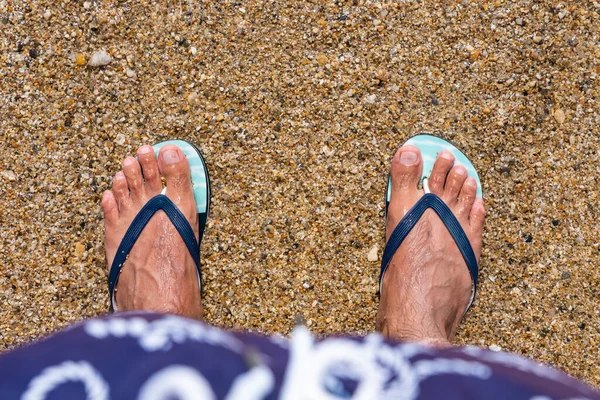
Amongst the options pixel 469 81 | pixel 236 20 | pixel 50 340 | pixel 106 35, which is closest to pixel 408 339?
pixel 469 81

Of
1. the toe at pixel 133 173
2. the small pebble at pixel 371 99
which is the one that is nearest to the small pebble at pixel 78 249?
the toe at pixel 133 173

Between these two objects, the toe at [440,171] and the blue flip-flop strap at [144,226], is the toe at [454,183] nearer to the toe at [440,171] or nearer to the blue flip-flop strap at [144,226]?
the toe at [440,171]

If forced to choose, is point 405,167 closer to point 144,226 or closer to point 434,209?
point 434,209

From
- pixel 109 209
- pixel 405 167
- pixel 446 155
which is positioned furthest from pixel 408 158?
pixel 109 209

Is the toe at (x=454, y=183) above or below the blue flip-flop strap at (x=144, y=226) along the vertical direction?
above

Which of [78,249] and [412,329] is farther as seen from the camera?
[78,249]

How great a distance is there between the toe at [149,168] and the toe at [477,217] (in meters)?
1.04

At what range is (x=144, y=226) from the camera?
1635mm

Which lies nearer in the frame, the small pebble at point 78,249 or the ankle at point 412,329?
the ankle at point 412,329

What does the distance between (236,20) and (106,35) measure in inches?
16.8

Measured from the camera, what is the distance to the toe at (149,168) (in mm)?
1619

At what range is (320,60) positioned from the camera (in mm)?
1620

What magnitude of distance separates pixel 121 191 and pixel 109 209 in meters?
0.07

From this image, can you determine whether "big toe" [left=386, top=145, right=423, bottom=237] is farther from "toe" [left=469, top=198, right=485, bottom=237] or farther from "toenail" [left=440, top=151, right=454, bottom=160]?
"toe" [left=469, top=198, right=485, bottom=237]
